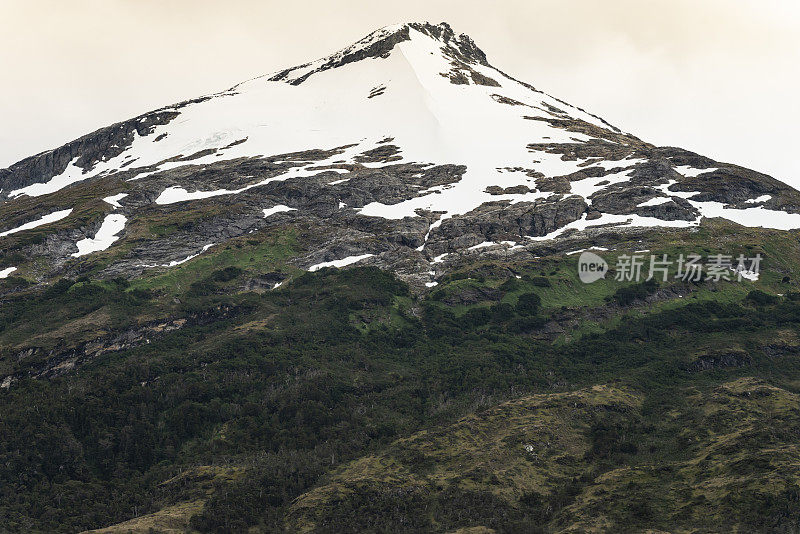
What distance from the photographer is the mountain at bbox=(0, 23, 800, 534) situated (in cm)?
6900

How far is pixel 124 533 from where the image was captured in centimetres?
6003

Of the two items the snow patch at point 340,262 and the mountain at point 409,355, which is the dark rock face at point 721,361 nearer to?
the mountain at point 409,355

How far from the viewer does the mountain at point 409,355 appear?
69.0 m

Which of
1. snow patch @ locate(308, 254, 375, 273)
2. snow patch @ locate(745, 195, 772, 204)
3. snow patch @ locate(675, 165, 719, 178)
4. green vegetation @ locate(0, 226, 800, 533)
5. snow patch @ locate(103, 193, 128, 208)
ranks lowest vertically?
green vegetation @ locate(0, 226, 800, 533)

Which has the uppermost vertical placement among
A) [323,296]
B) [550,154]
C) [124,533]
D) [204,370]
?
[550,154]

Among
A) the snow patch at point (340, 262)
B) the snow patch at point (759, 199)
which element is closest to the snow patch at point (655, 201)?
the snow patch at point (759, 199)

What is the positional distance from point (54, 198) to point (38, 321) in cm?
9654

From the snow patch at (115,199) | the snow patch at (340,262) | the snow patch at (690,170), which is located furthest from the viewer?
the snow patch at (115,199)

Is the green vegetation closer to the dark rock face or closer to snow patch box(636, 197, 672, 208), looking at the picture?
the dark rock face

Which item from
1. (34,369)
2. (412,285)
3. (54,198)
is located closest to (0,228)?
(54,198)

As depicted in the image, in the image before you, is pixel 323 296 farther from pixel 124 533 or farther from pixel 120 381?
pixel 124 533

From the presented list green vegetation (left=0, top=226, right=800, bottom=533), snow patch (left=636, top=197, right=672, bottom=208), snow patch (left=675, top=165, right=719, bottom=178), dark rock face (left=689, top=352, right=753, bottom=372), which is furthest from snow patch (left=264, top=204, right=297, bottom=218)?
dark rock face (left=689, top=352, right=753, bottom=372)

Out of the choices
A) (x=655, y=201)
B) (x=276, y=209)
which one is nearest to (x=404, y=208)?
(x=276, y=209)

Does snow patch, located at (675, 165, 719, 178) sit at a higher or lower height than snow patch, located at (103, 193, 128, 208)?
higher
